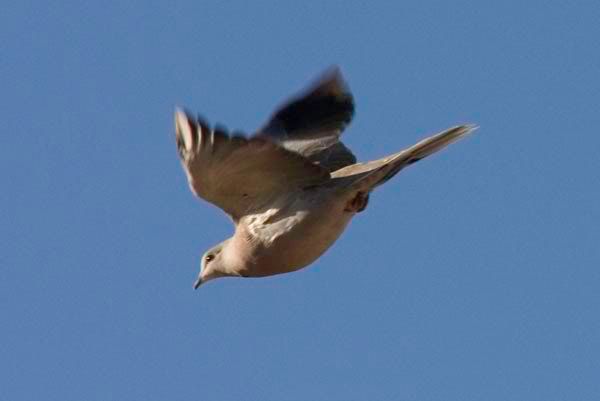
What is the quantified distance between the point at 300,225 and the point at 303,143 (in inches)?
72.9

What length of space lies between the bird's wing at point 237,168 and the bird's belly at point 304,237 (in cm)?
28

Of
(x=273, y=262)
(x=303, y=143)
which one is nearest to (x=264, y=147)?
(x=273, y=262)

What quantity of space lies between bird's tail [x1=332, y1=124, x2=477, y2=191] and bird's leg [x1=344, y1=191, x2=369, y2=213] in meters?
0.07

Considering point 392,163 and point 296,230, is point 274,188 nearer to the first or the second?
point 296,230

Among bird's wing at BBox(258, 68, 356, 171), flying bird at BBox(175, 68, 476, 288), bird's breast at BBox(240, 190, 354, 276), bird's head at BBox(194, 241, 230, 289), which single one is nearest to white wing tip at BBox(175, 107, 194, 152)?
flying bird at BBox(175, 68, 476, 288)

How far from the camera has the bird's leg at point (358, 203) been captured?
11.3 m

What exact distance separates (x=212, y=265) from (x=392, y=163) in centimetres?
229

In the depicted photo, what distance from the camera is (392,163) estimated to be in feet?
36.8

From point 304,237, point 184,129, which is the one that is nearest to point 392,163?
point 304,237

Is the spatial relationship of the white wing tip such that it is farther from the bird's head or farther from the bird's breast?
the bird's head

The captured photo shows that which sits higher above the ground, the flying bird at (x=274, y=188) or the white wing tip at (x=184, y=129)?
the white wing tip at (x=184, y=129)

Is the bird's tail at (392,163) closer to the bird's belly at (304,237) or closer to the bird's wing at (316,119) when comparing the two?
the bird's belly at (304,237)

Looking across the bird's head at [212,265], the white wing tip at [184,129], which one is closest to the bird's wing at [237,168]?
the white wing tip at [184,129]

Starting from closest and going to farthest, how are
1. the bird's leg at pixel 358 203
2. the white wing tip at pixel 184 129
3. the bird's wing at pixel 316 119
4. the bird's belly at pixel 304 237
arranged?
the white wing tip at pixel 184 129
the bird's belly at pixel 304 237
the bird's leg at pixel 358 203
the bird's wing at pixel 316 119
